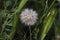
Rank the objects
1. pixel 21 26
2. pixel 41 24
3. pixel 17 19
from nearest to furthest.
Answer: pixel 17 19 < pixel 41 24 < pixel 21 26

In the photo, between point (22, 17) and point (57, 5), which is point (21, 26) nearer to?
point (22, 17)

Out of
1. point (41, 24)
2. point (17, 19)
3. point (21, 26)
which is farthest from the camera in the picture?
point (21, 26)

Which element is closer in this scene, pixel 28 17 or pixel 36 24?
pixel 28 17

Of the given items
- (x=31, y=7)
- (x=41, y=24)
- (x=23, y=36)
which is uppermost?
(x=31, y=7)

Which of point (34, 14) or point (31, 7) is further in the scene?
point (31, 7)

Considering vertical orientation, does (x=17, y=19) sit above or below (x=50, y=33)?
above

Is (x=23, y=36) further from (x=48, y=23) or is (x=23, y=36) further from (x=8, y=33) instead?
(x=48, y=23)

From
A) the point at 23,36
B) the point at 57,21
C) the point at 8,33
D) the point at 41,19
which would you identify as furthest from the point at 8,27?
the point at 57,21
